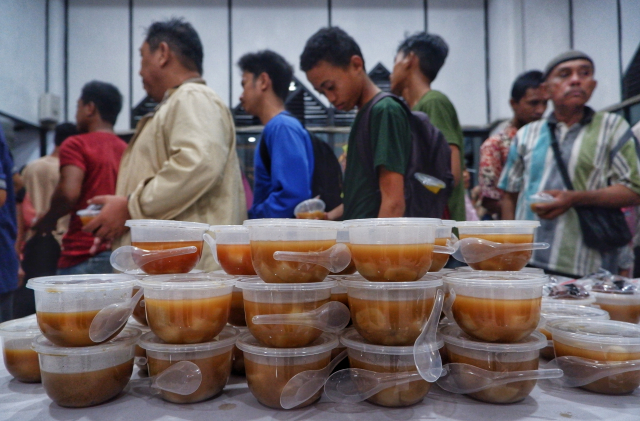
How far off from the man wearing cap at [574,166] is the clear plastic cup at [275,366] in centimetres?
190

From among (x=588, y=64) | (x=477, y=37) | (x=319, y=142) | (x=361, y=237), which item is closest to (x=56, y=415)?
(x=361, y=237)

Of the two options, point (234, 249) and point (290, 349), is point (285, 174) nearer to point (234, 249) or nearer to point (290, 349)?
point (234, 249)

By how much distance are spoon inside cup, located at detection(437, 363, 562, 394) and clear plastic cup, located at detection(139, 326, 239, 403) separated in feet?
1.79

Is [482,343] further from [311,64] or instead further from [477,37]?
[477,37]

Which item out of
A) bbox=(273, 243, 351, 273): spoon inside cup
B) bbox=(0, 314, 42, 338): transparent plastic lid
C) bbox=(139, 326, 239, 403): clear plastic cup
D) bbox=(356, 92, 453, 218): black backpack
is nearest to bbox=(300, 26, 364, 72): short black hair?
bbox=(356, 92, 453, 218): black backpack

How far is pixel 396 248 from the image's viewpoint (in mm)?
983

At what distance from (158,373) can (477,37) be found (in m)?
5.69

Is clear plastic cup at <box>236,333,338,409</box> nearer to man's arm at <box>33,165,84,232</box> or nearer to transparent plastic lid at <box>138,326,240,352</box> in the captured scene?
transparent plastic lid at <box>138,326,240,352</box>

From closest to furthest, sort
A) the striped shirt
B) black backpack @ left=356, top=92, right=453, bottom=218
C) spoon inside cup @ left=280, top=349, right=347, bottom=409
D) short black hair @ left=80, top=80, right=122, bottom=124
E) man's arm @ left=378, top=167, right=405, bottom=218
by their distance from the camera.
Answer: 1. spoon inside cup @ left=280, top=349, right=347, bottom=409
2. man's arm @ left=378, top=167, right=405, bottom=218
3. black backpack @ left=356, top=92, right=453, bottom=218
4. the striped shirt
5. short black hair @ left=80, top=80, right=122, bottom=124

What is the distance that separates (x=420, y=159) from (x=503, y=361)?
1.17 m

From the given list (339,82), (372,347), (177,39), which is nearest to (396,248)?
(372,347)

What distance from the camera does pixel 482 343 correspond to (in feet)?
3.33

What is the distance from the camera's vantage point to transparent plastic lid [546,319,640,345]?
104 centimetres

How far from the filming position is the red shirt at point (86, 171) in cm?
237
